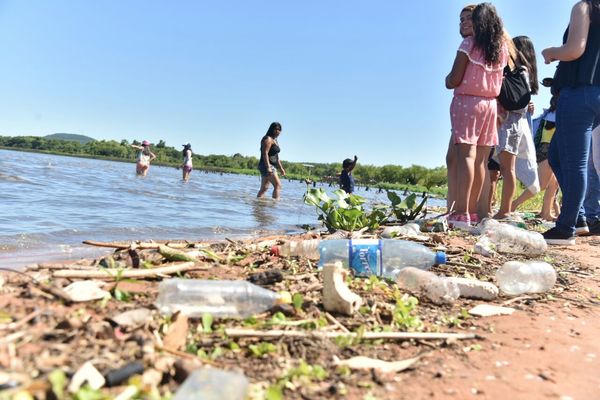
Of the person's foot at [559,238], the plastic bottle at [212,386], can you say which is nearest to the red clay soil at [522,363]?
the plastic bottle at [212,386]

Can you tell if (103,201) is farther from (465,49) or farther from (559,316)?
(559,316)

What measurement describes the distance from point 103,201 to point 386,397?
714 centimetres

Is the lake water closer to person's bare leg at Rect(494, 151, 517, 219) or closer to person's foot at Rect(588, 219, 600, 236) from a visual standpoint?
person's bare leg at Rect(494, 151, 517, 219)

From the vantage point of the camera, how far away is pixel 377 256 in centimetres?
269

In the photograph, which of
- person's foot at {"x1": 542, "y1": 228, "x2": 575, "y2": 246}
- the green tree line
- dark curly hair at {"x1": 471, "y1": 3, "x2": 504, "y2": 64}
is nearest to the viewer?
person's foot at {"x1": 542, "y1": 228, "x2": 575, "y2": 246}

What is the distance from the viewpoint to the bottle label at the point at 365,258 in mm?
2688

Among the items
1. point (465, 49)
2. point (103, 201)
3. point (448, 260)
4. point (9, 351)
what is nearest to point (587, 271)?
point (448, 260)

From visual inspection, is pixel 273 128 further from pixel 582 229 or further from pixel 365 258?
pixel 365 258

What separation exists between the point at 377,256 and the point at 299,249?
23.6 inches

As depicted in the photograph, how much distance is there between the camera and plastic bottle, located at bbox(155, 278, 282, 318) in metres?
1.89

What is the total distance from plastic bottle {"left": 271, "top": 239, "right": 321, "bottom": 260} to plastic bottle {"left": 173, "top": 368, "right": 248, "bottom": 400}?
1.76m

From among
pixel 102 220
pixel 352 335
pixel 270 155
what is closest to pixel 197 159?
pixel 270 155

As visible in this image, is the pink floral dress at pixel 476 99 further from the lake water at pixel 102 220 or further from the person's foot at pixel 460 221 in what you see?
the lake water at pixel 102 220

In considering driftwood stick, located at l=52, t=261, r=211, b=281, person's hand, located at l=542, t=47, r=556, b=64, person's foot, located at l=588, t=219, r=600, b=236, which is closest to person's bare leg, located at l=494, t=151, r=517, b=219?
person's foot, located at l=588, t=219, r=600, b=236
